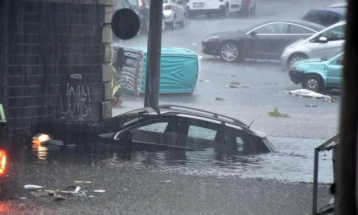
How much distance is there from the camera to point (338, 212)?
13.1 ft

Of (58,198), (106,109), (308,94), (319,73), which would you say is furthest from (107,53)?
(319,73)

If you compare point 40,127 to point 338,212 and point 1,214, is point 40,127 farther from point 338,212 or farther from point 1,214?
point 338,212

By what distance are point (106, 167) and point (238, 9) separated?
31786 millimetres

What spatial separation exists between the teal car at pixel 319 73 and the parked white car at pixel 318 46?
9.52 feet

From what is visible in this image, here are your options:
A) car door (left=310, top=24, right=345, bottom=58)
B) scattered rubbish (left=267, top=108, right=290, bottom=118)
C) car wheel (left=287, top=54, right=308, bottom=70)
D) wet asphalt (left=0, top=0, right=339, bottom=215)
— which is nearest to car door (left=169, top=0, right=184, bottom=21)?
car wheel (left=287, top=54, right=308, bottom=70)

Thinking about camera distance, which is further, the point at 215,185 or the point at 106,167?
the point at 106,167

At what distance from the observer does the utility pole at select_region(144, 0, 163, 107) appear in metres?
16.4

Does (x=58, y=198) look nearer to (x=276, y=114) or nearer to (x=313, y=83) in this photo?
(x=276, y=114)

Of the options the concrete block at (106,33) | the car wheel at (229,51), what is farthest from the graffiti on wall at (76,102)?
the car wheel at (229,51)

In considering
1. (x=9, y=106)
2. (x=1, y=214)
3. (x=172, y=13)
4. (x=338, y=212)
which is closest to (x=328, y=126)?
(x=9, y=106)

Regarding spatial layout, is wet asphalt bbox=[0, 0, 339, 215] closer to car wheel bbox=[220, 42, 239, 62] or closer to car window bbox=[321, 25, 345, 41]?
car window bbox=[321, 25, 345, 41]

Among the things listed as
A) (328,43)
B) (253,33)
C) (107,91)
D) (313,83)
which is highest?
(253,33)

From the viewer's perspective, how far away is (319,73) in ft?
78.9

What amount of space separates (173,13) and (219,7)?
5114 millimetres
